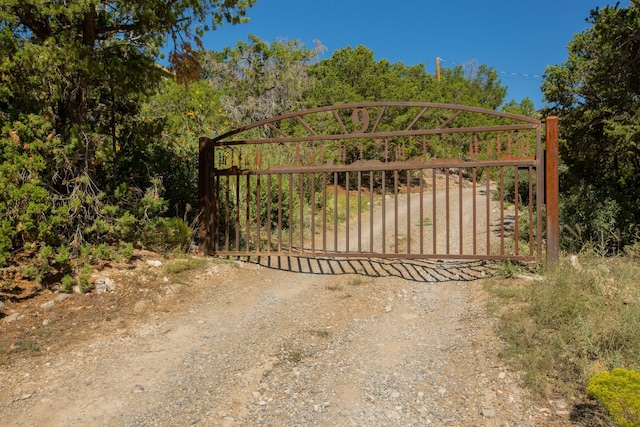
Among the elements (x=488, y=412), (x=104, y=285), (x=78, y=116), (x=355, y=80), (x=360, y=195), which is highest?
(x=355, y=80)

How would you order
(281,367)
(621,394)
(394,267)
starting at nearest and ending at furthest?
(621,394) < (281,367) < (394,267)

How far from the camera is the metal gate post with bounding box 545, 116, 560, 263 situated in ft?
19.6

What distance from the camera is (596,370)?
10.7 feet

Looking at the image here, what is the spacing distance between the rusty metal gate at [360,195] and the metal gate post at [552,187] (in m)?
0.02

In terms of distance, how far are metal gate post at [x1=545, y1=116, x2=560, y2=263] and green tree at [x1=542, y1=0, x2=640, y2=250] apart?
996mm

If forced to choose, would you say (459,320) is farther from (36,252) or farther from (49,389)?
(36,252)

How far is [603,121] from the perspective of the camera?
327 inches

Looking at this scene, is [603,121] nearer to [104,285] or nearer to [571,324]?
[571,324]

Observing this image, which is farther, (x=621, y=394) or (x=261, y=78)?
(x=261, y=78)

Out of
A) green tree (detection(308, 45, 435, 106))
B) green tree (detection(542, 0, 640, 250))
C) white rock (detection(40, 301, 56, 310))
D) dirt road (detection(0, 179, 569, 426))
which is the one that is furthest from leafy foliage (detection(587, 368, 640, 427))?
green tree (detection(308, 45, 435, 106))

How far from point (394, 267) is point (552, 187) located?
2.59 m

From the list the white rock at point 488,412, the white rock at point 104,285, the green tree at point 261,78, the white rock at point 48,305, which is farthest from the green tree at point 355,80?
the white rock at point 488,412

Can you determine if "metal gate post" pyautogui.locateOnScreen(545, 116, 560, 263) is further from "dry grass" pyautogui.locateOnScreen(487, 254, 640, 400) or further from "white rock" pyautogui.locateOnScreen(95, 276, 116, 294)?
"white rock" pyautogui.locateOnScreen(95, 276, 116, 294)

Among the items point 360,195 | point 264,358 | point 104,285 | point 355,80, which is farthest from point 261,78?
point 264,358
